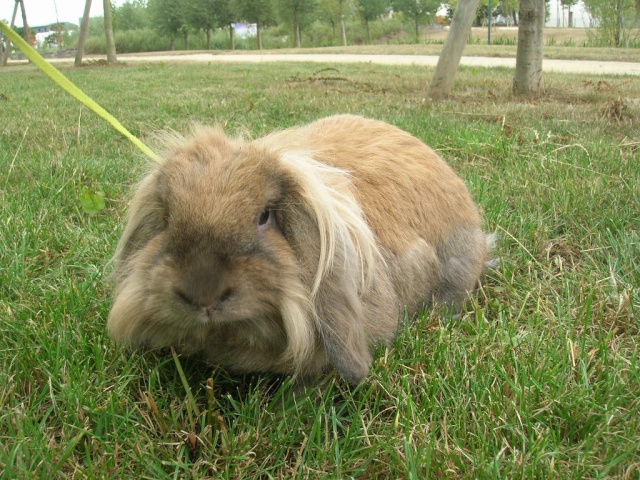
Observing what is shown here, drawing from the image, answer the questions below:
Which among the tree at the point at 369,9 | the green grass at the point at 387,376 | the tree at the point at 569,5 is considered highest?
the tree at the point at 569,5

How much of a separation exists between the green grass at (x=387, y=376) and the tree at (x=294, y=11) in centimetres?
4440

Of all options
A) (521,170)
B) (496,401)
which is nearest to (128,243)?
(496,401)

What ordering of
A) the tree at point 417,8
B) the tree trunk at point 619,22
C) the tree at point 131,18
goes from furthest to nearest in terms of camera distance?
the tree at point 131,18
the tree at point 417,8
the tree trunk at point 619,22

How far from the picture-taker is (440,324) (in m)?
2.46

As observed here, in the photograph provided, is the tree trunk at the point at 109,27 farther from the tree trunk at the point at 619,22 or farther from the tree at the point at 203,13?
the tree at the point at 203,13

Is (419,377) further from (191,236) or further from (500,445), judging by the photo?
(191,236)

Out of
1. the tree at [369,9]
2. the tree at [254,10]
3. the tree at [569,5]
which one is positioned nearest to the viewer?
the tree at [254,10]

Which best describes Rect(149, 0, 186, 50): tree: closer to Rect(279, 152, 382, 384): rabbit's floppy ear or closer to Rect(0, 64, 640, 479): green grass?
Result: Rect(0, 64, 640, 479): green grass

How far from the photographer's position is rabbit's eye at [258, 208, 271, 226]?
181cm

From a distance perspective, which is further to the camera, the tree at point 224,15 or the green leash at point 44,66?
the tree at point 224,15

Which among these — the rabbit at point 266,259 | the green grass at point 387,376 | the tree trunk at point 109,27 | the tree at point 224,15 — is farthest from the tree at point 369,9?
the rabbit at point 266,259

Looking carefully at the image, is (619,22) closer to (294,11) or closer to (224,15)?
(294,11)

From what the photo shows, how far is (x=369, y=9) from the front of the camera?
51750 millimetres

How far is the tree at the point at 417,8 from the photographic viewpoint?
49.2 metres
